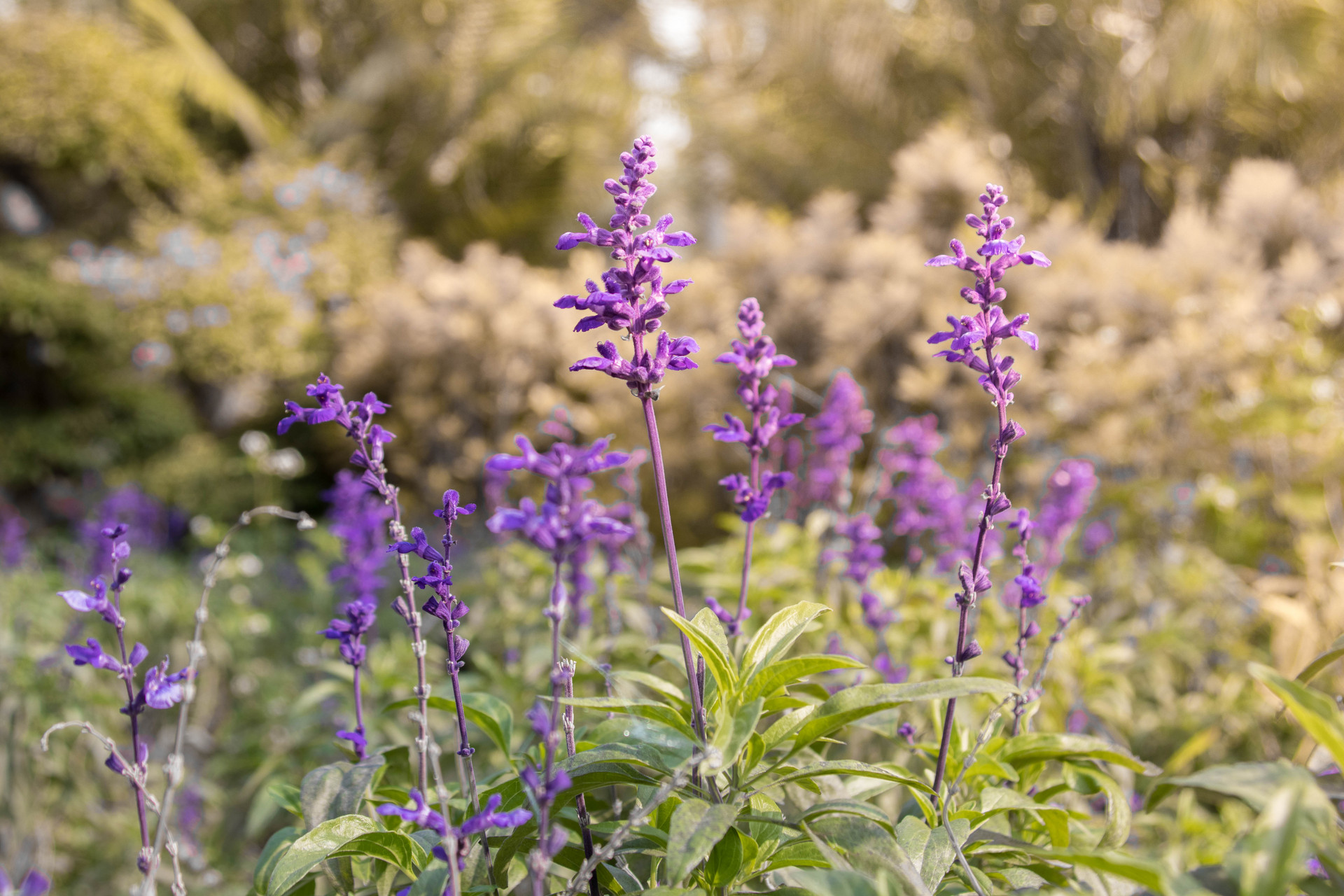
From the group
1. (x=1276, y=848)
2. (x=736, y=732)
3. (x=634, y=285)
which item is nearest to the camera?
(x=1276, y=848)

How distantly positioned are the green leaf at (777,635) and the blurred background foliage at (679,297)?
92 cm

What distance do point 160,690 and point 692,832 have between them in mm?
730

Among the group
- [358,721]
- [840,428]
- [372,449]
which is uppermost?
[840,428]

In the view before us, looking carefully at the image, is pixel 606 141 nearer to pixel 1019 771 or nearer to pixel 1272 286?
pixel 1272 286

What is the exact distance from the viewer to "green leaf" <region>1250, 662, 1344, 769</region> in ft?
2.68

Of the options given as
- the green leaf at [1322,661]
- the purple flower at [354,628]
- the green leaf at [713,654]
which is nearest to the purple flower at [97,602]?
the purple flower at [354,628]

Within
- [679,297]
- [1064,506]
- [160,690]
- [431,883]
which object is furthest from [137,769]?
[679,297]

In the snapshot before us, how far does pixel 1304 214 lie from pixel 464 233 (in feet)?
30.0

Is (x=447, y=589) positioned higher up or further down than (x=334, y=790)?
higher up

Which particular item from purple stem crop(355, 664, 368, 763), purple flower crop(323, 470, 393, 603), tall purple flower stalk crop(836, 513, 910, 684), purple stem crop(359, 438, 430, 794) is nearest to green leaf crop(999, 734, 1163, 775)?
tall purple flower stalk crop(836, 513, 910, 684)

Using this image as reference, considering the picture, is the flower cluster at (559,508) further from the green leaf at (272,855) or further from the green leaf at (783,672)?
the green leaf at (272,855)

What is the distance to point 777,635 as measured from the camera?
1129 mm

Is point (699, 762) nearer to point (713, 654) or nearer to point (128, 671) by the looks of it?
point (713, 654)

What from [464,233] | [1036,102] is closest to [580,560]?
[464,233]
